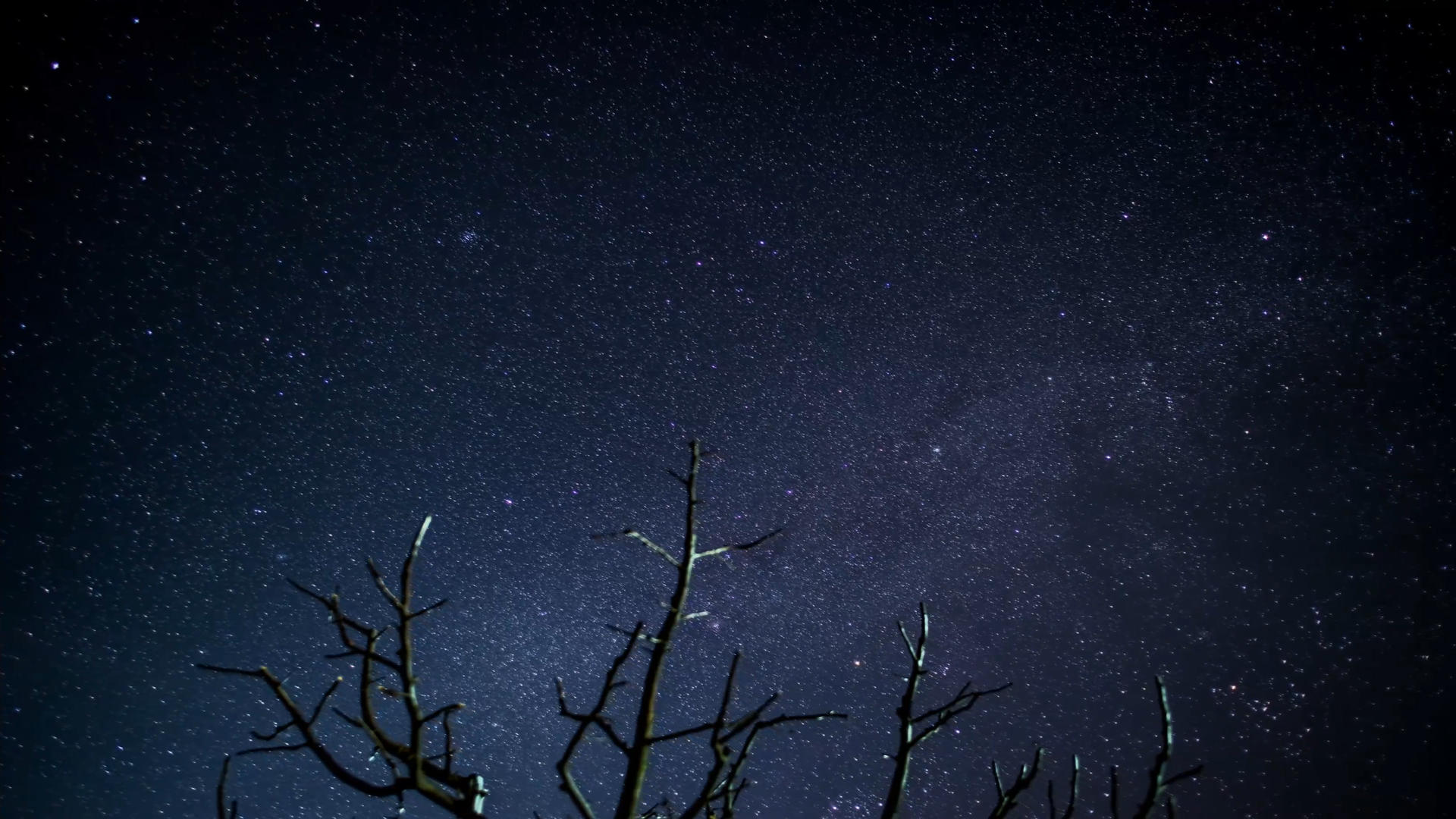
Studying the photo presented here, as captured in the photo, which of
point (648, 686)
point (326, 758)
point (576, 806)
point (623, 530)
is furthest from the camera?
point (623, 530)

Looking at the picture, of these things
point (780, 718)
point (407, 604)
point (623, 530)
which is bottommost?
point (780, 718)

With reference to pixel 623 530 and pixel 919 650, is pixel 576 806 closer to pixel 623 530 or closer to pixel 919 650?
pixel 623 530

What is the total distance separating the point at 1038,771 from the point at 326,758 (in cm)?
135

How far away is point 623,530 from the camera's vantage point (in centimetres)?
153

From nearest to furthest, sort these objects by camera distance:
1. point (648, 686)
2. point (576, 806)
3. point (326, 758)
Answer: point (326, 758)
point (576, 806)
point (648, 686)

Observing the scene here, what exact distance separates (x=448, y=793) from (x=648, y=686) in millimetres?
401

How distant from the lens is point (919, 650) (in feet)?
5.27

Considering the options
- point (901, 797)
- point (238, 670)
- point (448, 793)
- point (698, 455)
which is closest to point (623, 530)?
point (698, 455)

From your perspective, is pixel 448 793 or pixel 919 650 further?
pixel 919 650

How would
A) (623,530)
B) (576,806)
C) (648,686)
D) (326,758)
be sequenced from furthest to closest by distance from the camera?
(623,530) → (648,686) → (576,806) → (326,758)

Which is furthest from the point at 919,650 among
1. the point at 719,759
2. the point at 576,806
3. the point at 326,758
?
the point at 326,758

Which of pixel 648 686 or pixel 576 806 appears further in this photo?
pixel 648 686

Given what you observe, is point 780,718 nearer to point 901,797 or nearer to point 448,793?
point 901,797

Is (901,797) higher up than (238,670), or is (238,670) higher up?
(238,670)
